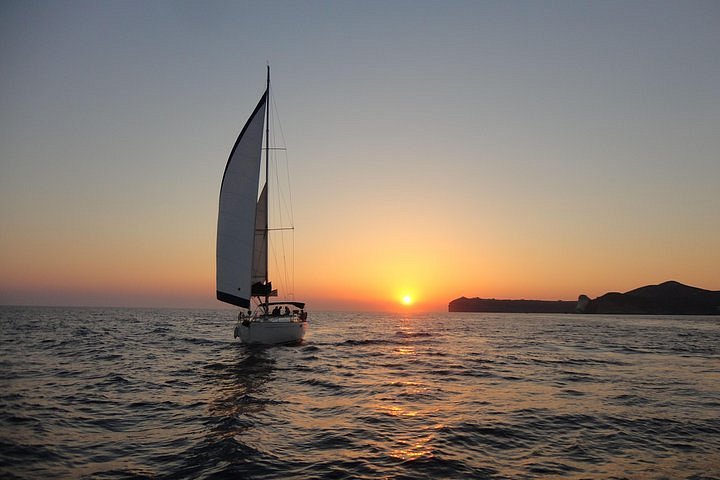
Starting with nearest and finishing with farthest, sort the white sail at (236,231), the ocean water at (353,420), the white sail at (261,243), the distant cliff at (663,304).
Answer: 1. the ocean water at (353,420)
2. the white sail at (236,231)
3. the white sail at (261,243)
4. the distant cliff at (663,304)

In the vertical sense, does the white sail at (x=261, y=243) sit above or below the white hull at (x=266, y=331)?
above

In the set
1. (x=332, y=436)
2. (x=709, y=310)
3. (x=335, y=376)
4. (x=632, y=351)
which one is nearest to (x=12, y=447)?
(x=332, y=436)

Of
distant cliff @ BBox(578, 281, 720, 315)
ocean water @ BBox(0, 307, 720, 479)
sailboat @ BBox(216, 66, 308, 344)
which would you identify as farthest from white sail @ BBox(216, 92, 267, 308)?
distant cliff @ BBox(578, 281, 720, 315)

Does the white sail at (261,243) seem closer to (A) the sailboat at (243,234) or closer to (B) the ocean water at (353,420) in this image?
(A) the sailboat at (243,234)

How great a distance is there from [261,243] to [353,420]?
78.3ft

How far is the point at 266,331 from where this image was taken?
31.7 m

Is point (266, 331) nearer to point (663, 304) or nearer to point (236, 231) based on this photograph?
point (236, 231)

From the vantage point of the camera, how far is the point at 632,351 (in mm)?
34625

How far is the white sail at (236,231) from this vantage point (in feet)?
103

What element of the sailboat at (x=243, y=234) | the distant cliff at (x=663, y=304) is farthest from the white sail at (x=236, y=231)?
the distant cliff at (x=663, y=304)

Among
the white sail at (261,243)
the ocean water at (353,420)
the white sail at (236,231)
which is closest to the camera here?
the ocean water at (353,420)

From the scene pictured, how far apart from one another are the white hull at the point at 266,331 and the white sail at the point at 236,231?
1638mm

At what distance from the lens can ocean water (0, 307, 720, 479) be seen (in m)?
9.68

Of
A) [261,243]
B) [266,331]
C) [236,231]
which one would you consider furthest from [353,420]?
[261,243]
